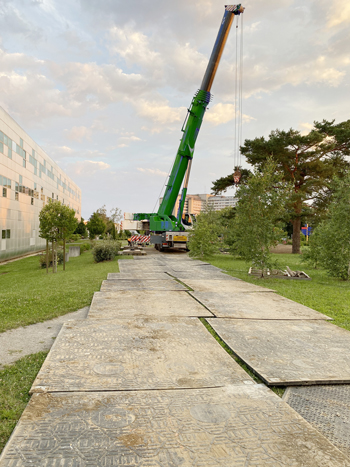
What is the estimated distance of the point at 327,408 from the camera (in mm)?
2631

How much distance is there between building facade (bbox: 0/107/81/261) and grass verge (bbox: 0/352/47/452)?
79.8 feet

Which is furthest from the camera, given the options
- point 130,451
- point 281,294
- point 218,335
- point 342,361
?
point 281,294

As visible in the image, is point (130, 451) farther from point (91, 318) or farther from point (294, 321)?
point (294, 321)

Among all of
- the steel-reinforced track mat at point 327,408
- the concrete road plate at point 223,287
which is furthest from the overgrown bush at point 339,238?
the steel-reinforced track mat at point 327,408

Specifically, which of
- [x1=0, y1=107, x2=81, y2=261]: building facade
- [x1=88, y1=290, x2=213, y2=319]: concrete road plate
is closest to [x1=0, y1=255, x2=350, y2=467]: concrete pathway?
[x1=88, y1=290, x2=213, y2=319]: concrete road plate

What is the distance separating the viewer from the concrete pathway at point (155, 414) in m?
1.93

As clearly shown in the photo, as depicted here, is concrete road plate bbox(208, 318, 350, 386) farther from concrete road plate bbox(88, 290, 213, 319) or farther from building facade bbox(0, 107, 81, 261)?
building facade bbox(0, 107, 81, 261)

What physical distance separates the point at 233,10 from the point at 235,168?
1122 cm

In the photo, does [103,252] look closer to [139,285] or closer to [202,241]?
[202,241]

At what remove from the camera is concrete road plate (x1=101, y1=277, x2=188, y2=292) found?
8.16 meters

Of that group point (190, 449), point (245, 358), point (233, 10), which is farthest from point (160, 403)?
point (233, 10)

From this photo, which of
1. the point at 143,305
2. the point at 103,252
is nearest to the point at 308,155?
the point at 103,252

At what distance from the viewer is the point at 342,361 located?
3.52m

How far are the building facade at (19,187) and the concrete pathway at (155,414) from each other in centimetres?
2496
